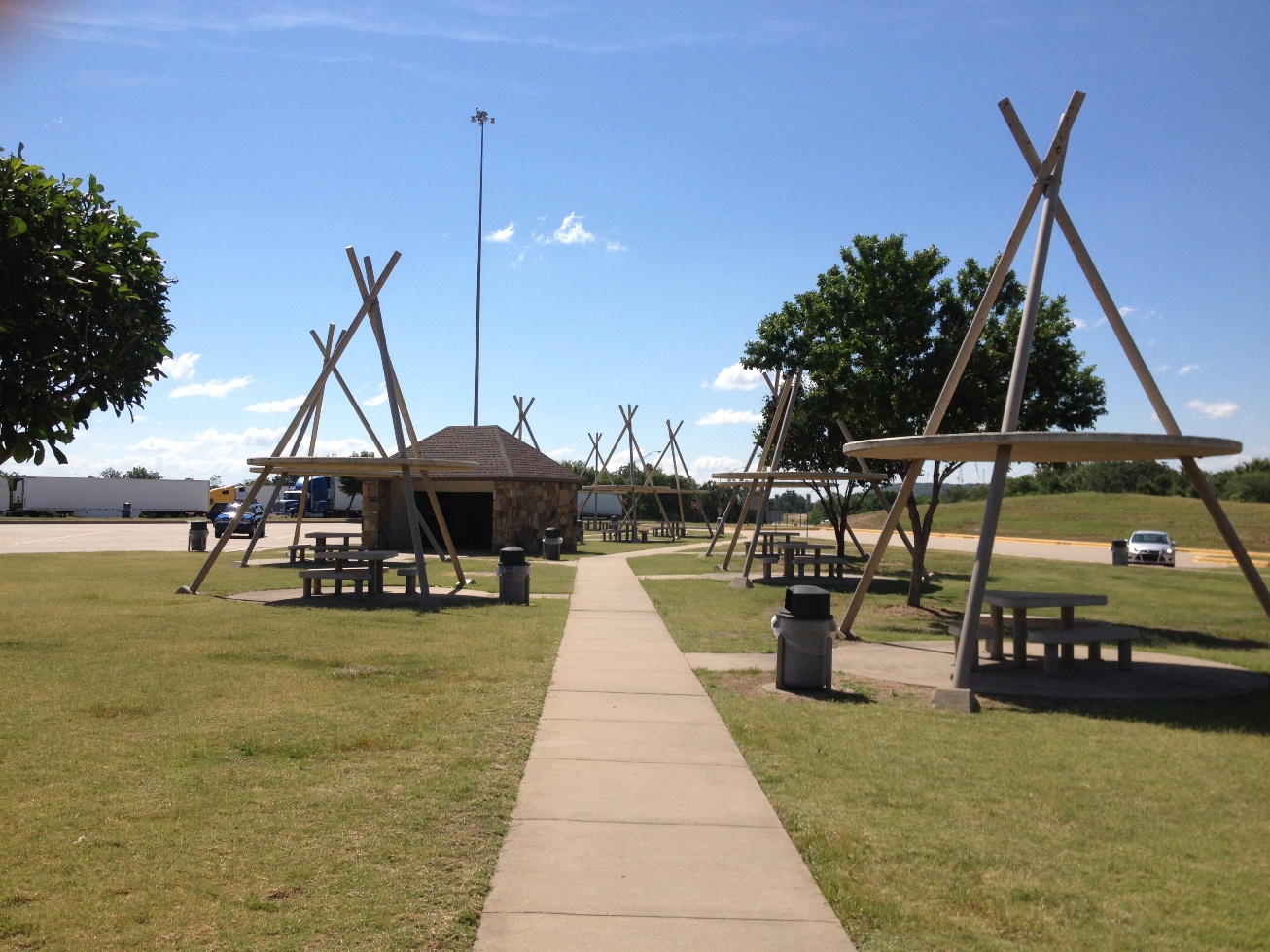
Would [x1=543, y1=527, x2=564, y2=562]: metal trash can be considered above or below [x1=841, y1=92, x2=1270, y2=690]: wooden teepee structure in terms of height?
below

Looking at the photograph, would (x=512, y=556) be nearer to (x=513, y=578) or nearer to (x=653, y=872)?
(x=513, y=578)

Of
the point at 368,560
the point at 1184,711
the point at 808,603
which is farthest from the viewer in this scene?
the point at 368,560

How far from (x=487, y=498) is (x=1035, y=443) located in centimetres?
2840

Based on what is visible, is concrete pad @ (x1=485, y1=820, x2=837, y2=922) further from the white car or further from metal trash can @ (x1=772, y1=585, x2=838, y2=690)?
the white car

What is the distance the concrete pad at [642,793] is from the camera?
18.5 feet

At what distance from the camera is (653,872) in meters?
4.79

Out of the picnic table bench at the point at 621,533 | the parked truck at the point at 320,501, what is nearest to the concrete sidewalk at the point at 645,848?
the picnic table bench at the point at 621,533

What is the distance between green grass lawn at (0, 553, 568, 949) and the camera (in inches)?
165

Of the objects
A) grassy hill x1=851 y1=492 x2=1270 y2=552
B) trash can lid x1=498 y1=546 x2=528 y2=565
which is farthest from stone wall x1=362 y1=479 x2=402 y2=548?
grassy hill x1=851 y1=492 x2=1270 y2=552

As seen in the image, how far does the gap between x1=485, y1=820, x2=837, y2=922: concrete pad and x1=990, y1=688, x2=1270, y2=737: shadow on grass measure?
452 cm

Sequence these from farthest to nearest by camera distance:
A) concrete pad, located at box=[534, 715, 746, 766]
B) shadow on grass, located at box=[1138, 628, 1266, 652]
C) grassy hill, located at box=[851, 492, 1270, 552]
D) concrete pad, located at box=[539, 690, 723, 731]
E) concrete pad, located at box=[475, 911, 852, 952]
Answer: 1. grassy hill, located at box=[851, 492, 1270, 552]
2. shadow on grass, located at box=[1138, 628, 1266, 652]
3. concrete pad, located at box=[539, 690, 723, 731]
4. concrete pad, located at box=[534, 715, 746, 766]
5. concrete pad, located at box=[475, 911, 852, 952]

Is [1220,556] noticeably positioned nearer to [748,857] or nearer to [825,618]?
[825,618]

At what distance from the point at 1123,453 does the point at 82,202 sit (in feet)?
30.7

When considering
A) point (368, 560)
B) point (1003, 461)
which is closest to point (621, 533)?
point (368, 560)
